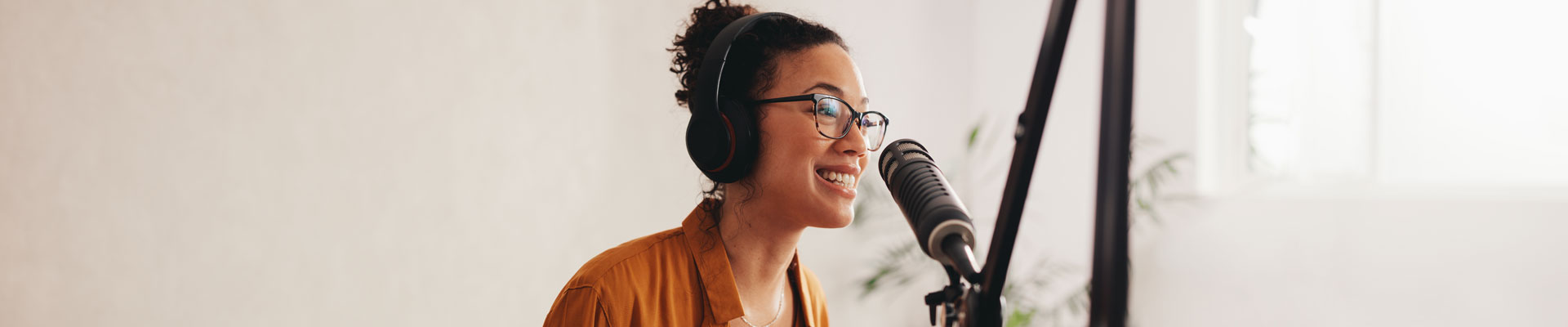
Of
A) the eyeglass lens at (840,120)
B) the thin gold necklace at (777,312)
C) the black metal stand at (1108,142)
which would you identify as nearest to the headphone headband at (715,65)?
the eyeglass lens at (840,120)

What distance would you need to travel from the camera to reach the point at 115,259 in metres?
1.48

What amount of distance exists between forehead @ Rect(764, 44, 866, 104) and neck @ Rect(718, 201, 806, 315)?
14 centimetres

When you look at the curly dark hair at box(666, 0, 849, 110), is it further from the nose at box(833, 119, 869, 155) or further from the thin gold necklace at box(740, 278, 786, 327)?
the thin gold necklace at box(740, 278, 786, 327)

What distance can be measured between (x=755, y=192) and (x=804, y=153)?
78 mm

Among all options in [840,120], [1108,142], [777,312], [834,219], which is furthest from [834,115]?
[1108,142]

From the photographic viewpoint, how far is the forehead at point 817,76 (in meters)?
0.92

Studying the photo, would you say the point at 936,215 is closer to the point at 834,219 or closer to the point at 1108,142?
the point at 1108,142

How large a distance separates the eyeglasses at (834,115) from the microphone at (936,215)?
0.37 m

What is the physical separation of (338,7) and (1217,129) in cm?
240

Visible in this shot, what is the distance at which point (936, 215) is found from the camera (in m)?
0.44

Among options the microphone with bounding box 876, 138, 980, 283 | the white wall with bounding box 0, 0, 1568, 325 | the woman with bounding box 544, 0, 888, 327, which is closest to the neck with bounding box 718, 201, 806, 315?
the woman with bounding box 544, 0, 888, 327

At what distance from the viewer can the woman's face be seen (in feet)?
2.95

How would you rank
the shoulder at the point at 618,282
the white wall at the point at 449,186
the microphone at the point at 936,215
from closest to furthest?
the microphone at the point at 936,215, the shoulder at the point at 618,282, the white wall at the point at 449,186

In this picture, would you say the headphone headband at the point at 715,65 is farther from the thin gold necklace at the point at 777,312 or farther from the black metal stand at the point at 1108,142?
the black metal stand at the point at 1108,142
